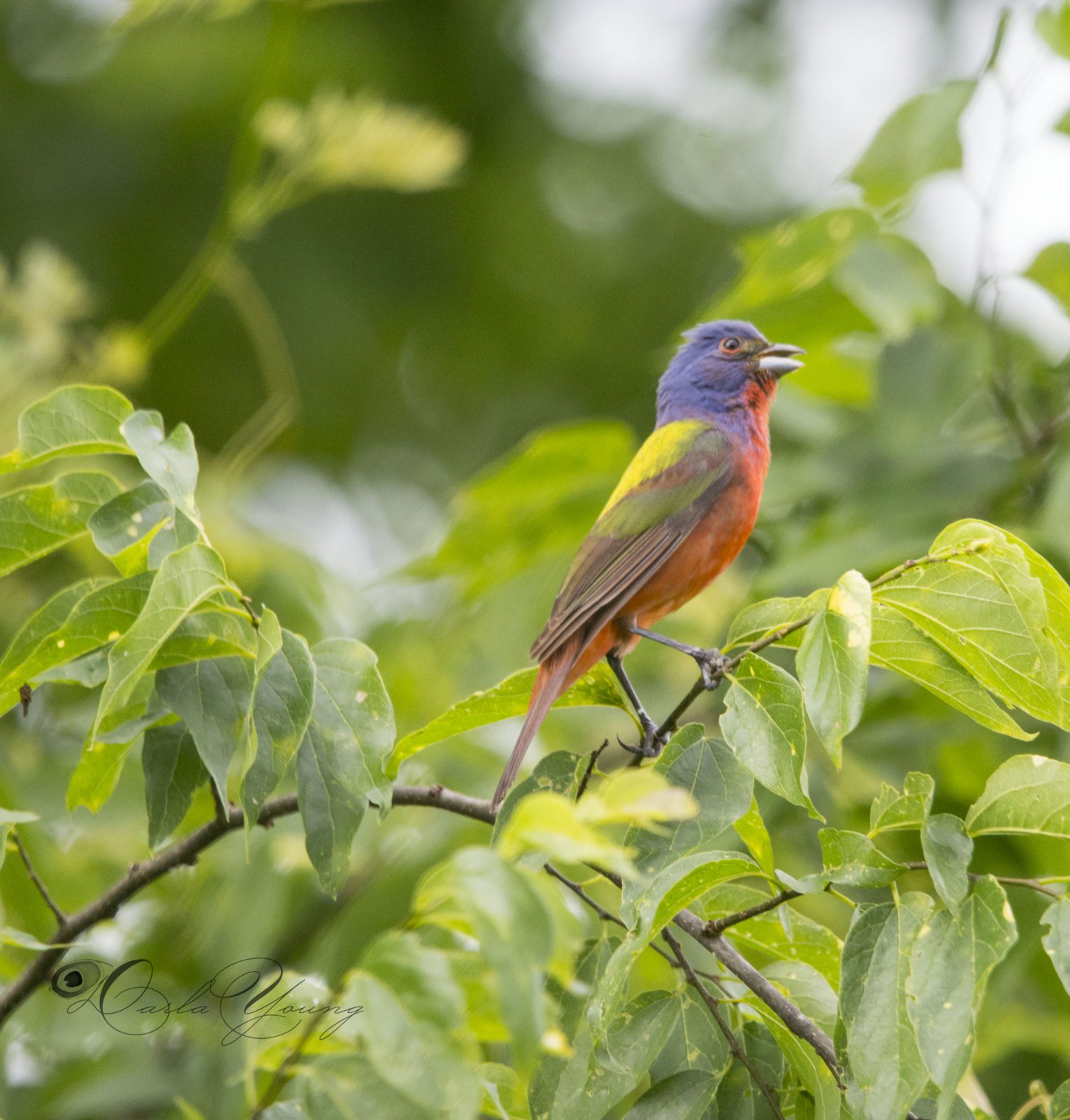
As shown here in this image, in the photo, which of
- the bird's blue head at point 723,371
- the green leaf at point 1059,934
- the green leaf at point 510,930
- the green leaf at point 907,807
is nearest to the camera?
the green leaf at point 510,930

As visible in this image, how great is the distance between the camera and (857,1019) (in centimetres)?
187

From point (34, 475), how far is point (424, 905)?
3587mm

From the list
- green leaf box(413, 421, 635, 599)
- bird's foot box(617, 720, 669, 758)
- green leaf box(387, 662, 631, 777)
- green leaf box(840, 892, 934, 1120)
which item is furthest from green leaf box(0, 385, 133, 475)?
green leaf box(413, 421, 635, 599)

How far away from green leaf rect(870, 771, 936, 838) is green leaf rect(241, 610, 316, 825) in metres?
0.88

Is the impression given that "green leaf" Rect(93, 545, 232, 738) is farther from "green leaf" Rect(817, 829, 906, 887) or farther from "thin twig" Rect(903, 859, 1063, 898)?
"thin twig" Rect(903, 859, 1063, 898)

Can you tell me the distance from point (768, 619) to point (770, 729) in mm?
239

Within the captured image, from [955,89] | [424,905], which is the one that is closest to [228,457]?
[955,89]

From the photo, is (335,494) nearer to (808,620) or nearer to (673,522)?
(673,522)

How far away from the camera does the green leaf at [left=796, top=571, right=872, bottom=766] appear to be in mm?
1861

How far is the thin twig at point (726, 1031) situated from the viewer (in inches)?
83.7

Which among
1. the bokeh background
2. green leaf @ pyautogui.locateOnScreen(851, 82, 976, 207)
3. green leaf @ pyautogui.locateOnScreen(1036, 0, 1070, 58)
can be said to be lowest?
the bokeh background

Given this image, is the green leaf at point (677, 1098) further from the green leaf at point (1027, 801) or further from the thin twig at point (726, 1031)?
the green leaf at point (1027, 801)

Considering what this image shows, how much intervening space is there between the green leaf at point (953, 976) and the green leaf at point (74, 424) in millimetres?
1477

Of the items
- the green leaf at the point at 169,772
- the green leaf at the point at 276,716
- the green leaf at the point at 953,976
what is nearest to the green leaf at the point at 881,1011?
the green leaf at the point at 953,976
